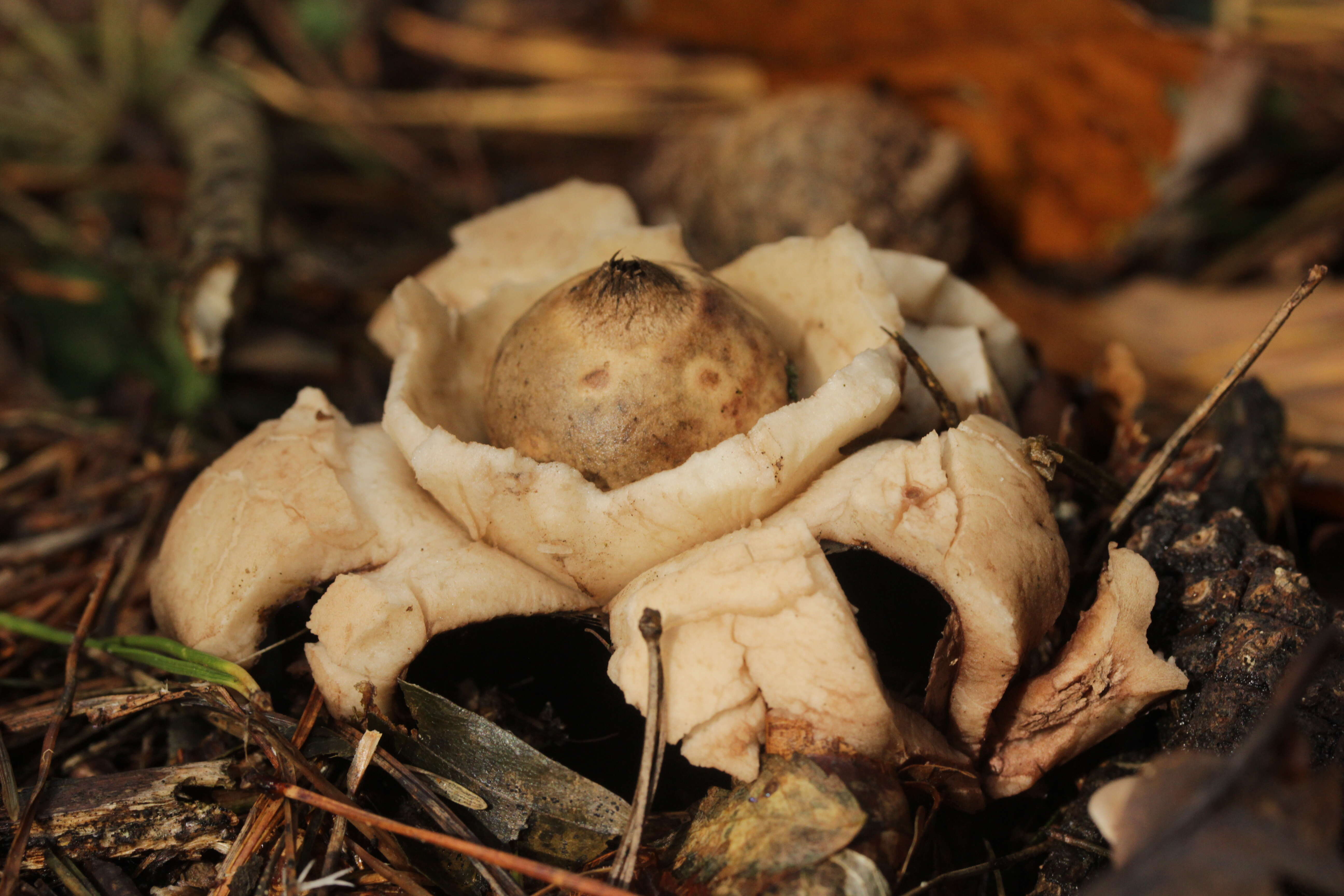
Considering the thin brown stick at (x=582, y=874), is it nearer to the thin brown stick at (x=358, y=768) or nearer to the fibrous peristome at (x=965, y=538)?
the thin brown stick at (x=358, y=768)

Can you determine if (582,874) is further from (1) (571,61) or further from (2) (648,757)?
(1) (571,61)

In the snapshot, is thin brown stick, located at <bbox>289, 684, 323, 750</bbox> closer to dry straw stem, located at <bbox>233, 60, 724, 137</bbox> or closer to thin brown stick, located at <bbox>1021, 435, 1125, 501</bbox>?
thin brown stick, located at <bbox>1021, 435, 1125, 501</bbox>

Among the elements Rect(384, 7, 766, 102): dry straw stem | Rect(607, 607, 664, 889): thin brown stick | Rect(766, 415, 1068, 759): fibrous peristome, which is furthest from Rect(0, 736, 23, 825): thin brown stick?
Rect(384, 7, 766, 102): dry straw stem

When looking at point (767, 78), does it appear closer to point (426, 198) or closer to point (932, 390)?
point (426, 198)

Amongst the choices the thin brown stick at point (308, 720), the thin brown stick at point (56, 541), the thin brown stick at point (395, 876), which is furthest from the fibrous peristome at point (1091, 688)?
the thin brown stick at point (56, 541)

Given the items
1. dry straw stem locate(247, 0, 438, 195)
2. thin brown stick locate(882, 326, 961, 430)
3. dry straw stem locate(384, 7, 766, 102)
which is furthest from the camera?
dry straw stem locate(384, 7, 766, 102)

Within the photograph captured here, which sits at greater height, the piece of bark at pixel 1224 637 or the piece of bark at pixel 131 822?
the piece of bark at pixel 1224 637
